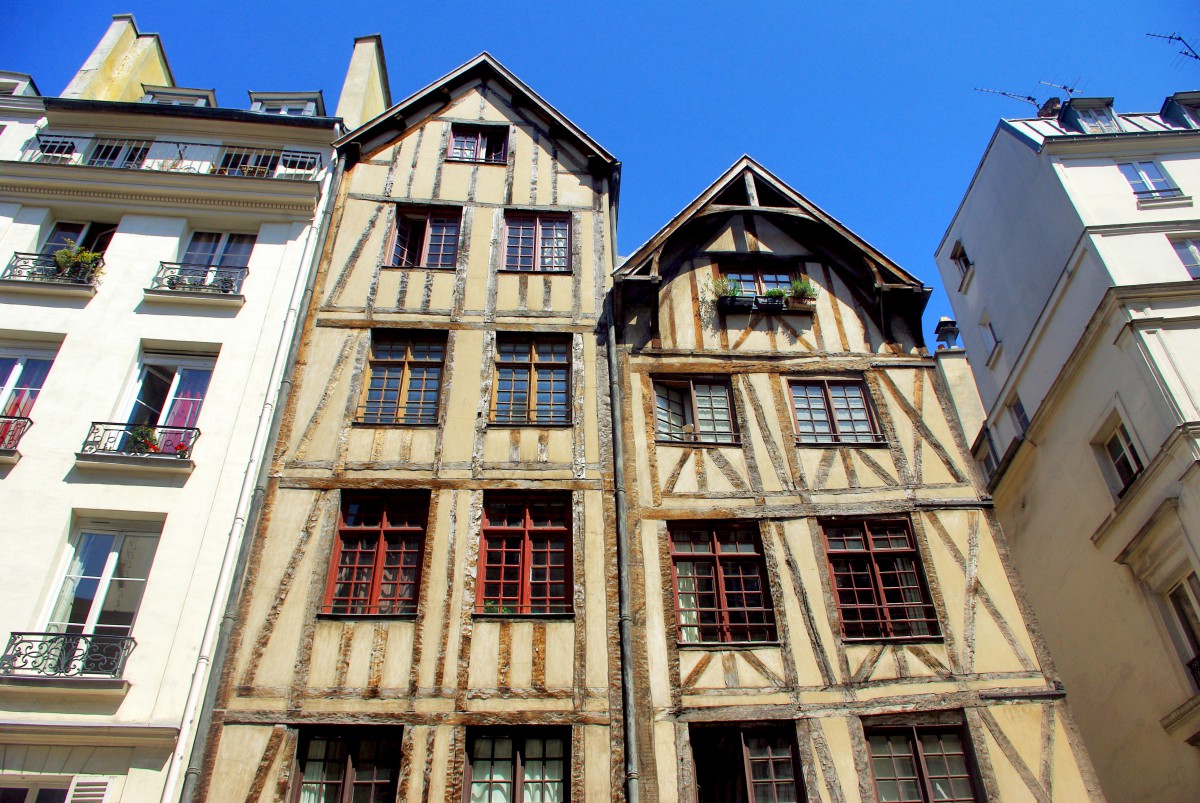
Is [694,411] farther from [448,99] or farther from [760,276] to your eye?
[448,99]

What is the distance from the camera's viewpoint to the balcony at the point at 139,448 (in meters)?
11.3

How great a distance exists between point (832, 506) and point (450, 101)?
10.4 metres

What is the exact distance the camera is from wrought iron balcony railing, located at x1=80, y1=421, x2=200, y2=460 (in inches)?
455

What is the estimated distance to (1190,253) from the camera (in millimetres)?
15984

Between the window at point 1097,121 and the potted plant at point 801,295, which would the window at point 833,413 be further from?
the window at point 1097,121

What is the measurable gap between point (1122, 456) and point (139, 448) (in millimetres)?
15369

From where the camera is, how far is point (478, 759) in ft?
32.5

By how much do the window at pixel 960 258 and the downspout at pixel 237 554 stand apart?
55.0ft

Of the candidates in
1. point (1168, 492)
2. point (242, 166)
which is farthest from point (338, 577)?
point (1168, 492)

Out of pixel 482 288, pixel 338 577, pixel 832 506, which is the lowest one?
pixel 338 577

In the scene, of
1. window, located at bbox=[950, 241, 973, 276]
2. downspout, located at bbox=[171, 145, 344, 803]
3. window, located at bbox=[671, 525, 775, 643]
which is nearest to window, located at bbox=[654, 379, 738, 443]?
window, located at bbox=[671, 525, 775, 643]

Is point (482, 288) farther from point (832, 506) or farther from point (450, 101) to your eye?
point (832, 506)

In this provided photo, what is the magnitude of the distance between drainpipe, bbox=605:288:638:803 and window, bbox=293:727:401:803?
2546 mm

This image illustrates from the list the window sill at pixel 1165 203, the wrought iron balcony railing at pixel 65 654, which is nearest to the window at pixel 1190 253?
the window sill at pixel 1165 203
